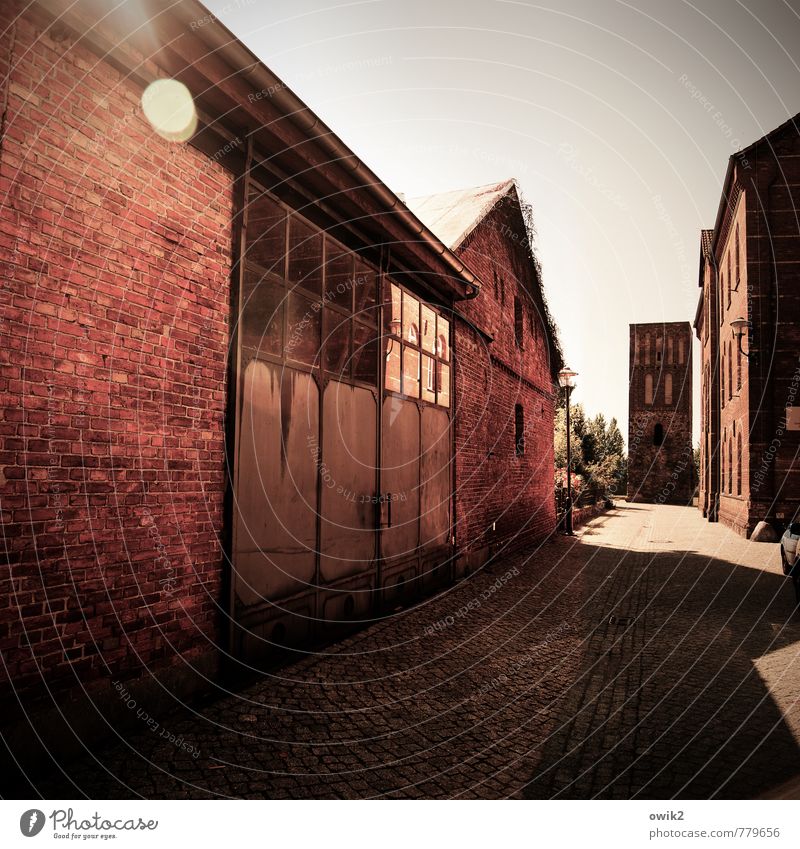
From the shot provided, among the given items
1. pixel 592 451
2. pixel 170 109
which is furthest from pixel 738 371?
pixel 592 451

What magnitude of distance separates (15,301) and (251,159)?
2.54m

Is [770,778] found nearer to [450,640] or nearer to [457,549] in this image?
[450,640]

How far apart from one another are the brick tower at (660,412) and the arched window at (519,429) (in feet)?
106

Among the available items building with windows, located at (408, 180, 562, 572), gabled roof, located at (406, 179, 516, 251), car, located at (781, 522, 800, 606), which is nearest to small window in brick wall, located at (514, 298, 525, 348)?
building with windows, located at (408, 180, 562, 572)

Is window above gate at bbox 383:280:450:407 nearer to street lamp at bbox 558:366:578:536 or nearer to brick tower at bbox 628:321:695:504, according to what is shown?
street lamp at bbox 558:366:578:536

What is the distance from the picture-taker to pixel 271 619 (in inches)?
201

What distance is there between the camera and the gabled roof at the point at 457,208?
10641 millimetres

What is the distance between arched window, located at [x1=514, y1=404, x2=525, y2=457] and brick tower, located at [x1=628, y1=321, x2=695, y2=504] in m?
32.4

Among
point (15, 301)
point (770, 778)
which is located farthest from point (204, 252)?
point (770, 778)

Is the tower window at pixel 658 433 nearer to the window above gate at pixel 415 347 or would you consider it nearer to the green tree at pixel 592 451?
the green tree at pixel 592 451

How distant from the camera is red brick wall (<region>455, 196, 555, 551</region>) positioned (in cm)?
1023

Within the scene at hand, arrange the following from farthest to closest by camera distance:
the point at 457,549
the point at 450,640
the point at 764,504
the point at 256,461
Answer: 1. the point at 764,504
2. the point at 457,549
3. the point at 450,640
4. the point at 256,461

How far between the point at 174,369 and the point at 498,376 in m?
8.83

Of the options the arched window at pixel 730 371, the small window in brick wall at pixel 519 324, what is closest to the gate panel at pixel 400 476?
the small window in brick wall at pixel 519 324
